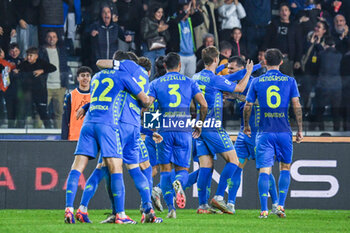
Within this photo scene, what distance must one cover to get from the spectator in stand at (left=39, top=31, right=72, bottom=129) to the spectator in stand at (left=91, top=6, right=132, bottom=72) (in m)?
0.70

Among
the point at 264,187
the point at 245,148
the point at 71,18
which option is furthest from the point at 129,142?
the point at 71,18

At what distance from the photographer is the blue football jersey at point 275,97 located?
32.6 feet

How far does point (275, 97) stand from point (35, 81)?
4820mm

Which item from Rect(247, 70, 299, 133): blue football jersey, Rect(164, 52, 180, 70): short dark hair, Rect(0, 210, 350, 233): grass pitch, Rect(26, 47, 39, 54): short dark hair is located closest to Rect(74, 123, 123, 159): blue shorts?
Rect(0, 210, 350, 233): grass pitch

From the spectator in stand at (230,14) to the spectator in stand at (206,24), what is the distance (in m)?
0.17

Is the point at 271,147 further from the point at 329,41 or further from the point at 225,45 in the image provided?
the point at 329,41

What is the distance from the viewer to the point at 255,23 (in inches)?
603

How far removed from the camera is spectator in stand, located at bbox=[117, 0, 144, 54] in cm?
1462

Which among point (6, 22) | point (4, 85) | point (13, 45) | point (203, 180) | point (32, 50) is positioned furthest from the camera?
point (6, 22)

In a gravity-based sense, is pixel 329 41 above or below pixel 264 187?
above

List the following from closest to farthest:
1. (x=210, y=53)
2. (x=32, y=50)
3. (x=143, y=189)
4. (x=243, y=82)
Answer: (x=143, y=189)
(x=243, y=82)
(x=210, y=53)
(x=32, y=50)

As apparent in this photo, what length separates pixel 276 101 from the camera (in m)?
9.94

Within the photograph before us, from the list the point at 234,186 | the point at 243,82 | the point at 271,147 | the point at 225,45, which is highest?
the point at 225,45

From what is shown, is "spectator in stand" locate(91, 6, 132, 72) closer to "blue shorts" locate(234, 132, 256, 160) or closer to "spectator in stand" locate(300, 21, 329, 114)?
"spectator in stand" locate(300, 21, 329, 114)
